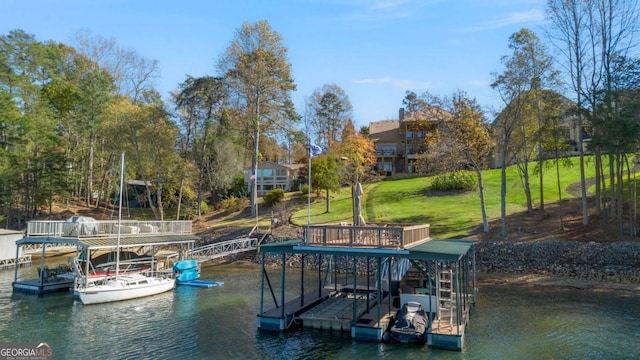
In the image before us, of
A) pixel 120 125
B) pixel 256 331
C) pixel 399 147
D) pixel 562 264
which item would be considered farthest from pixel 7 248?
pixel 399 147

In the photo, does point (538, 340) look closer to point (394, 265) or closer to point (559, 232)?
point (394, 265)

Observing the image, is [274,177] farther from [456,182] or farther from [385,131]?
[456,182]

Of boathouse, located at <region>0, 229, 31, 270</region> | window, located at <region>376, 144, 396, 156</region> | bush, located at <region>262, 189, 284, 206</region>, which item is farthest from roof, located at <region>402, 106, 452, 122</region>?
boathouse, located at <region>0, 229, 31, 270</region>

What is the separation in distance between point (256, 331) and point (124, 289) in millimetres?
10876

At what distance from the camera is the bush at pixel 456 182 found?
→ 5412 cm

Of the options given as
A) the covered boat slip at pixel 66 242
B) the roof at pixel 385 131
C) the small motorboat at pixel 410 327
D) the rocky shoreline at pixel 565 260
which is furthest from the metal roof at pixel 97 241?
the roof at pixel 385 131

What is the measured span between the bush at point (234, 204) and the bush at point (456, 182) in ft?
81.5

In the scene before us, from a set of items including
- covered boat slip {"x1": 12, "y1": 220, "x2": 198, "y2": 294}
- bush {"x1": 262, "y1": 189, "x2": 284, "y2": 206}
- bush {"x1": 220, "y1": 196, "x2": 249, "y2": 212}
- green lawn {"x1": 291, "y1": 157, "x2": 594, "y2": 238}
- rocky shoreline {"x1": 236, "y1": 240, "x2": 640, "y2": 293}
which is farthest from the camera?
bush {"x1": 220, "y1": 196, "x2": 249, "y2": 212}

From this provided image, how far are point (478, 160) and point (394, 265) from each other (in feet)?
66.0

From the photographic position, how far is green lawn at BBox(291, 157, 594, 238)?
141 ft

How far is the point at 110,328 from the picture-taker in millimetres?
20641

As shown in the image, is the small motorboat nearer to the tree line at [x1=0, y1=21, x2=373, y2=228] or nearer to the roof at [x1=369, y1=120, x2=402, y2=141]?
the tree line at [x1=0, y1=21, x2=373, y2=228]

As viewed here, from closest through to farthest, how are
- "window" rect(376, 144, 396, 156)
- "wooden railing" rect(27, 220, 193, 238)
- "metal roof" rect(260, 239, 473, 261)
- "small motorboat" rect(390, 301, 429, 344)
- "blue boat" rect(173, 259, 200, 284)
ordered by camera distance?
"metal roof" rect(260, 239, 473, 261)
"small motorboat" rect(390, 301, 429, 344)
"wooden railing" rect(27, 220, 193, 238)
"blue boat" rect(173, 259, 200, 284)
"window" rect(376, 144, 396, 156)

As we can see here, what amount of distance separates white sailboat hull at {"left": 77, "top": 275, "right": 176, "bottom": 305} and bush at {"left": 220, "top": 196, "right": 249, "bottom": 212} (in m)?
30.4
